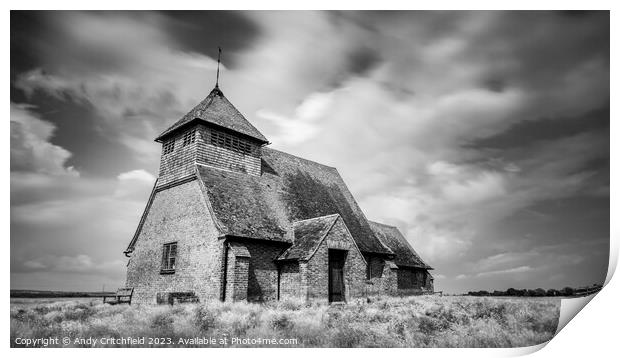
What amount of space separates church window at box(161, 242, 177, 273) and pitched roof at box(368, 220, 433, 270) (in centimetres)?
1471

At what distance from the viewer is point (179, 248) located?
19578 mm

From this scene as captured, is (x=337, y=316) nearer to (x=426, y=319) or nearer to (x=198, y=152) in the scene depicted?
(x=426, y=319)

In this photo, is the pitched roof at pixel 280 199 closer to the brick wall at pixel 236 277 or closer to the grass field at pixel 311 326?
the brick wall at pixel 236 277

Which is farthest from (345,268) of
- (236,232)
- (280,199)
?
(280,199)

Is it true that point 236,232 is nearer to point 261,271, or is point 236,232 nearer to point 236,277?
point 236,277

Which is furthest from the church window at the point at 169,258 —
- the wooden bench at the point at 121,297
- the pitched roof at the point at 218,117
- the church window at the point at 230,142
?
the pitched roof at the point at 218,117

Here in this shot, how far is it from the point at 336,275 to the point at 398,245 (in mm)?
14137

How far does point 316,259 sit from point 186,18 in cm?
1119

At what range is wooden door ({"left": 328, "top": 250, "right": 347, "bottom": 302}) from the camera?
19.2 meters

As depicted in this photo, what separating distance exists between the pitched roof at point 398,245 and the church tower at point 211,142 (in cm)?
1158

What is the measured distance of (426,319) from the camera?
12.6 m

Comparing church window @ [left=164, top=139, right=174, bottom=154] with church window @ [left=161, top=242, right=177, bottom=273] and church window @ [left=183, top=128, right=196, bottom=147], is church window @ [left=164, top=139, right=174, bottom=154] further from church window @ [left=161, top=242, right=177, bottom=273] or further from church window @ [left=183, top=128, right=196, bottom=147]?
church window @ [left=161, top=242, right=177, bottom=273]

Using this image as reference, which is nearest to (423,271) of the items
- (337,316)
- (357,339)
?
(337,316)

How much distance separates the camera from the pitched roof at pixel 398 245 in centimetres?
3062
